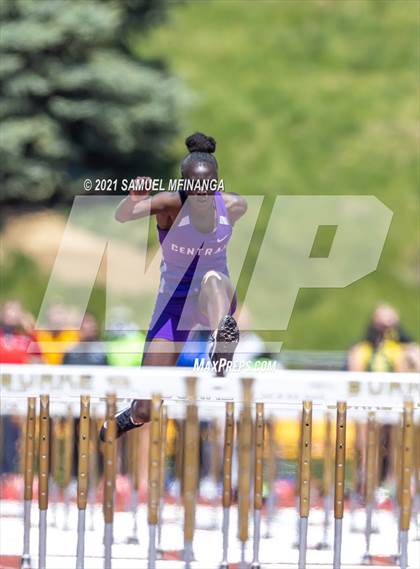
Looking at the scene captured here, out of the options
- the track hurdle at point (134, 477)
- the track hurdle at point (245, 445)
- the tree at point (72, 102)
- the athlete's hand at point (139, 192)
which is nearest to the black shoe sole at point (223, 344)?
the athlete's hand at point (139, 192)

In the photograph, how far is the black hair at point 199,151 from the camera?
7.29 metres

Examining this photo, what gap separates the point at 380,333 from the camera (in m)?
11.6

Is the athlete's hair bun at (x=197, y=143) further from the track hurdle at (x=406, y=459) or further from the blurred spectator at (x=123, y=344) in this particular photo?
the blurred spectator at (x=123, y=344)

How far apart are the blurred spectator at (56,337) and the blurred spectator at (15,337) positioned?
0.17 meters

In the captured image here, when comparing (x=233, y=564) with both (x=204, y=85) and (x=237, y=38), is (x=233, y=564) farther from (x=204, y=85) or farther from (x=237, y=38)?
(x=237, y=38)

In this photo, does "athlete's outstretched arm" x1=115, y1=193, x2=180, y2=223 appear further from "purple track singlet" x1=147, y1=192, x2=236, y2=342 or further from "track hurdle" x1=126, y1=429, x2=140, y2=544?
"track hurdle" x1=126, y1=429, x2=140, y2=544

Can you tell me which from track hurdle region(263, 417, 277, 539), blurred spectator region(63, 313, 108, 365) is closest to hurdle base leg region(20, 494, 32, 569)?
track hurdle region(263, 417, 277, 539)

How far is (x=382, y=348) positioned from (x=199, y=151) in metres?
4.55

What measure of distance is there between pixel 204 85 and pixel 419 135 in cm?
398

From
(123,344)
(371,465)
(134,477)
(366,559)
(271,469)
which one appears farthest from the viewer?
(123,344)

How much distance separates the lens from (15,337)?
11102 millimetres

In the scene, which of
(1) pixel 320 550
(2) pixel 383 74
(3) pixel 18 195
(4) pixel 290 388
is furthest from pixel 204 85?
(4) pixel 290 388

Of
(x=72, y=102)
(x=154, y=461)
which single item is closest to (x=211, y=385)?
(x=154, y=461)

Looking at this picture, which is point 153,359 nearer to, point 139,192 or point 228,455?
point 228,455
